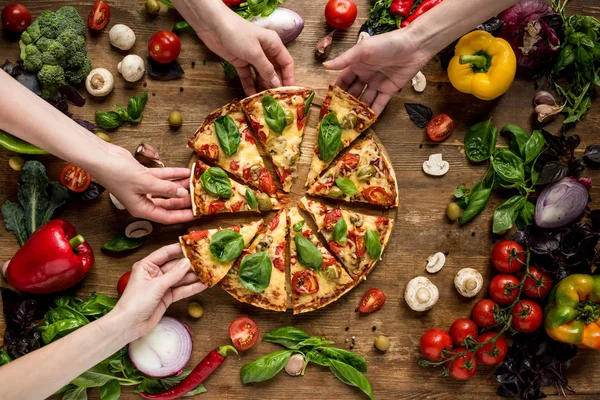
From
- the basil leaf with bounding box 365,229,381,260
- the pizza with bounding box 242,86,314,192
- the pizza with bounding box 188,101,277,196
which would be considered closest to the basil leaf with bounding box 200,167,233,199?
the pizza with bounding box 188,101,277,196

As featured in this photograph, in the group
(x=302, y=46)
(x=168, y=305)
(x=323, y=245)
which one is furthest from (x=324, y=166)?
(x=168, y=305)

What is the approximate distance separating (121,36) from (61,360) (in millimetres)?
2612

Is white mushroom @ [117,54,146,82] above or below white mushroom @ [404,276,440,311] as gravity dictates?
above

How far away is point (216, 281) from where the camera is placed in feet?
15.7

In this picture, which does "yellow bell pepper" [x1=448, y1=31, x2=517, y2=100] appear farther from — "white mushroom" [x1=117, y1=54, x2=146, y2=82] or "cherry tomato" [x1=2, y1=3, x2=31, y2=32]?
"cherry tomato" [x1=2, y1=3, x2=31, y2=32]

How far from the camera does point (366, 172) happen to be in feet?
16.1

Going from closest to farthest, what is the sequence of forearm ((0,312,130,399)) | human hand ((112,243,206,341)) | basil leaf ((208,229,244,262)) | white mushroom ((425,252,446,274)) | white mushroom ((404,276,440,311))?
1. forearm ((0,312,130,399))
2. human hand ((112,243,206,341))
3. basil leaf ((208,229,244,262))
4. white mushroom ((404,276,440,311))
5. white mushroom ((425,252,446,274))

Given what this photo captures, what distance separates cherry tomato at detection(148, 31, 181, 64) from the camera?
4.94 meters

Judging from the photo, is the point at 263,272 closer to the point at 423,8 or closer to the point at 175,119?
the point at 175,119

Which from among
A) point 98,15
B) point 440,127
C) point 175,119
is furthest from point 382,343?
point 98,15

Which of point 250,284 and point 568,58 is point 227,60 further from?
point 568,58

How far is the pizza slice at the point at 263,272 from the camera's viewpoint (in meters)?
4.75

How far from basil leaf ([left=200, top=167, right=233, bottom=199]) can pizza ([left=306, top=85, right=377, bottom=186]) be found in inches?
29.6

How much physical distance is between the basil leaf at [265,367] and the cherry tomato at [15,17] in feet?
11.1
